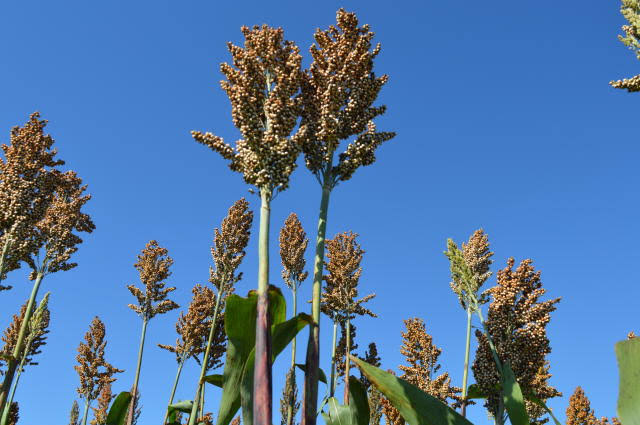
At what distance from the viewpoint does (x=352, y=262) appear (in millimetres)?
13406

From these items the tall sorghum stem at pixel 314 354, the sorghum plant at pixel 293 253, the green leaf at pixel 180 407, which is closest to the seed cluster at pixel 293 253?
the sorghum plant at pixel 293 253

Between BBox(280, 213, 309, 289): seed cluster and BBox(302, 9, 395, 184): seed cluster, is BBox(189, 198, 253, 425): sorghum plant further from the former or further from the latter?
BBox(302, 9, 395, 184): seed cluster

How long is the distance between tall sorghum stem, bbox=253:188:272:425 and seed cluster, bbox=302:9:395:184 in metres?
1.21

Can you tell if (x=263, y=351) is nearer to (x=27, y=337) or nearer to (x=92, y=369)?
(x=27, y=337)

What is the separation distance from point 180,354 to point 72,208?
5.01 m

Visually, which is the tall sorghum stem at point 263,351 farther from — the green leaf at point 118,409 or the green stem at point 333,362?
the green stem at point 333,362

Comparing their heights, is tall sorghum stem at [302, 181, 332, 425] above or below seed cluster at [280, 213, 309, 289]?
below

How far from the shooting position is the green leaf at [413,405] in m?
2.77

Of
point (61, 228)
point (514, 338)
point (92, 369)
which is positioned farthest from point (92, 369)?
→ point (514, 338)

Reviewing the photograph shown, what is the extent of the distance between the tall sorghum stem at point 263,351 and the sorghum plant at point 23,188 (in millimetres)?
6515

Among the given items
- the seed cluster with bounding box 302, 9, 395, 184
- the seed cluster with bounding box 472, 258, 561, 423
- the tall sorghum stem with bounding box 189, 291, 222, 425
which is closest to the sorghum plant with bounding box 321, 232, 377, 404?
the tall sorghum stem with bounding box 189, 291, 222, 425

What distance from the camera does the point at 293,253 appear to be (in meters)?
14.1

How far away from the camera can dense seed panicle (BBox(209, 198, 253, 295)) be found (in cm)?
1241

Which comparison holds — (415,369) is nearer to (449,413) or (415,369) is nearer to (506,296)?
(506,296)
